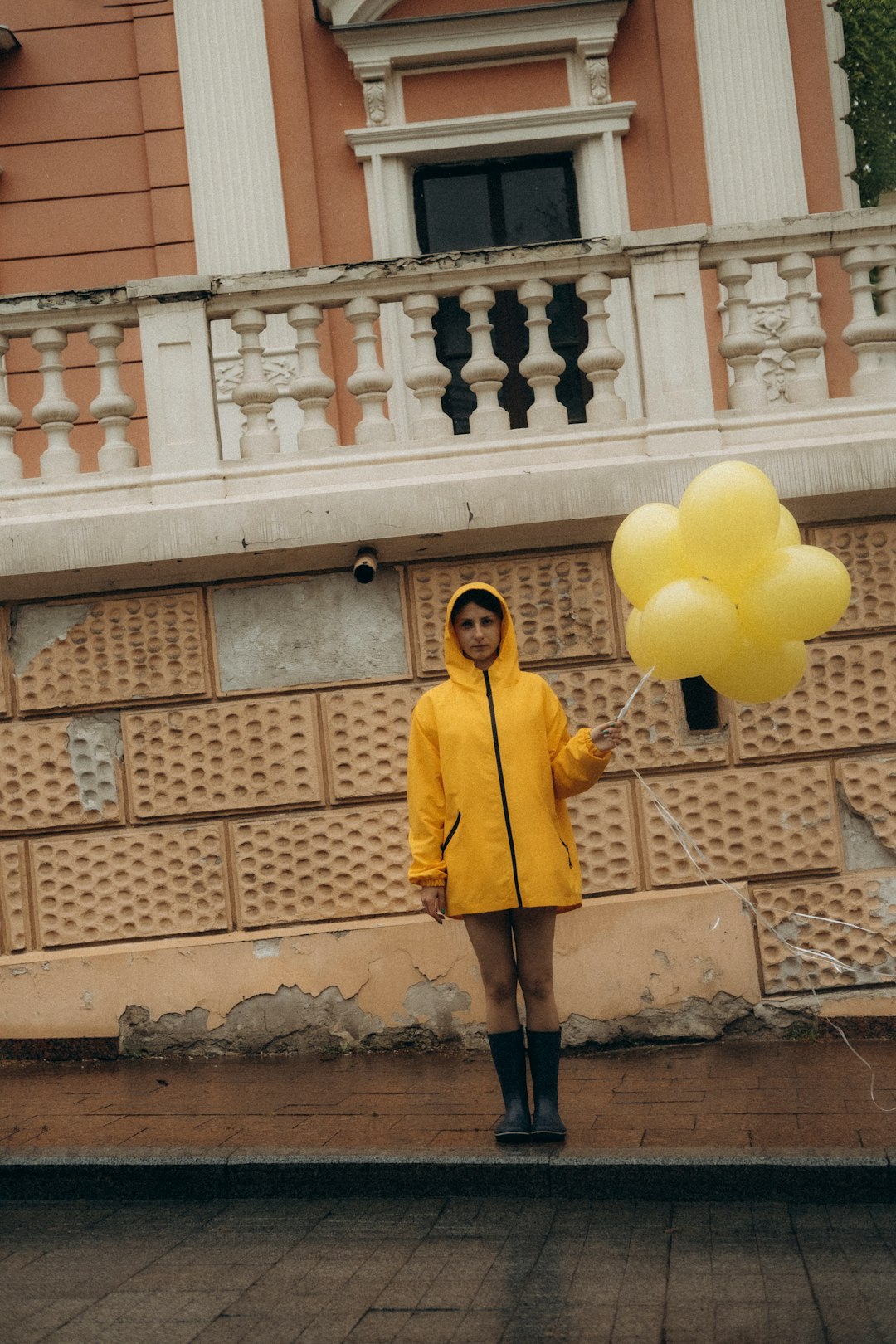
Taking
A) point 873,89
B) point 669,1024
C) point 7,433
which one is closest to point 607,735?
point 669,1024

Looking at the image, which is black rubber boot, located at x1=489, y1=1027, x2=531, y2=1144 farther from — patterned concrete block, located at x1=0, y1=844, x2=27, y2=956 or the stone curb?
patterned concrete block, located at x1=0, y1=844, x2=27, y2=956

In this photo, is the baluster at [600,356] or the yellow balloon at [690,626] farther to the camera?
the baluster at [600,356]

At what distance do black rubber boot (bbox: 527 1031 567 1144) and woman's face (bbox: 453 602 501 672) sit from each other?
4.04ft

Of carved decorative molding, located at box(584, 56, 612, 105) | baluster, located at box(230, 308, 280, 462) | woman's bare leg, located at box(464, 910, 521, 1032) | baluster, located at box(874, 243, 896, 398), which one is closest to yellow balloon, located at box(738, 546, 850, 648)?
woman's bare leg, located at box(464, 910, 521, 1032)

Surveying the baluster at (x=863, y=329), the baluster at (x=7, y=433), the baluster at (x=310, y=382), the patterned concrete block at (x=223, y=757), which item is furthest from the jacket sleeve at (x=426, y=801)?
the baluster at (x=863, y=329)

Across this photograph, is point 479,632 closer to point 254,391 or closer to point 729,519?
point 729,519

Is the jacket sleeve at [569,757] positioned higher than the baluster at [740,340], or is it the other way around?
the baluster at [740,340]

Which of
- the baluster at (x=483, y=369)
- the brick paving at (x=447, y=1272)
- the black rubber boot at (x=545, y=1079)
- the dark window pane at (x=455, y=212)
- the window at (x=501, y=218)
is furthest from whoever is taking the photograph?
the dark window pane at (x=455, y=212)

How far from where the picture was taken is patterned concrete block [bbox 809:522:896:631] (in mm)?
6383

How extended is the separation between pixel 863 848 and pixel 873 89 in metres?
7.89

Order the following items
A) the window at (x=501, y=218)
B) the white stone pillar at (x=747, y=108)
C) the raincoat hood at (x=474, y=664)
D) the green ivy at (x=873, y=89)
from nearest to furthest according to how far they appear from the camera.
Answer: the raincoat hood at (x=474, y=664) → the white stone pillar at (x=747, y=108) → the window at (x=501, y=218) → the green ivy at (x=873, y=89)

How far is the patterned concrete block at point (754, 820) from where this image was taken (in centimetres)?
634

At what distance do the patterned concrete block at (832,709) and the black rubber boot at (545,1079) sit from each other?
2.06 meters

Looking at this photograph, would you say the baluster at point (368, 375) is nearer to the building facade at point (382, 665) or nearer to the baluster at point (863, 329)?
the building facade at point (382, 665)
